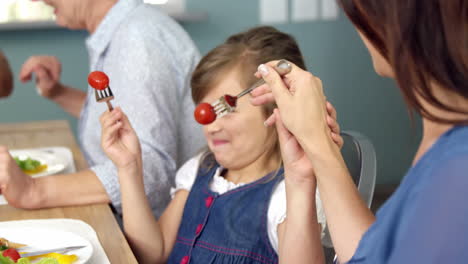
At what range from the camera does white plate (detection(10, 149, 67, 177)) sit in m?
1.60

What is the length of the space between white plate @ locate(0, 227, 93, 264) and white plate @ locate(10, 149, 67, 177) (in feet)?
1.45

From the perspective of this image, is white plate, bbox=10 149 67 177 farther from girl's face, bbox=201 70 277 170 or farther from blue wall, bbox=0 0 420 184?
blue wall, bbox=0 0 420 184

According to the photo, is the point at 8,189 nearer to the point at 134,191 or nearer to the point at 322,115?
the point at 134,191

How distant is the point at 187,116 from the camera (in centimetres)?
169

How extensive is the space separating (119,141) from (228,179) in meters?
0.25

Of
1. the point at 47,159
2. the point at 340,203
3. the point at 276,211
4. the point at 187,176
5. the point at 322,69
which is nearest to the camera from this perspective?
the point at 340,203

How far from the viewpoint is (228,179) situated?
4.60 ft

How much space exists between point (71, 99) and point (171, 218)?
3.51ft

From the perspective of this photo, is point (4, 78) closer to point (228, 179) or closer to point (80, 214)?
point (80, 214)

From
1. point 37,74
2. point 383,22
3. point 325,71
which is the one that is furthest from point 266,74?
point 325,71

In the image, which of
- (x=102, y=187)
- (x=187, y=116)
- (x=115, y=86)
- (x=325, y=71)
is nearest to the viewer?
(x=102, y=187)

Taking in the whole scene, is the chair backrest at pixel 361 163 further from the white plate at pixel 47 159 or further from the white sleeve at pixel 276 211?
the white plate at pixel 47 159

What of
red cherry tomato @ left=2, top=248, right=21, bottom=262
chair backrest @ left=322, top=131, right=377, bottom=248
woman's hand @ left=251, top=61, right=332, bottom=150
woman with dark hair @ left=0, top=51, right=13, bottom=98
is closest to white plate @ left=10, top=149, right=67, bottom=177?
woman with dark hair @ left=0, top=51, right=13, bottom=98

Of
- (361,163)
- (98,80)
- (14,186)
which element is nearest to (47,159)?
(14,186)
